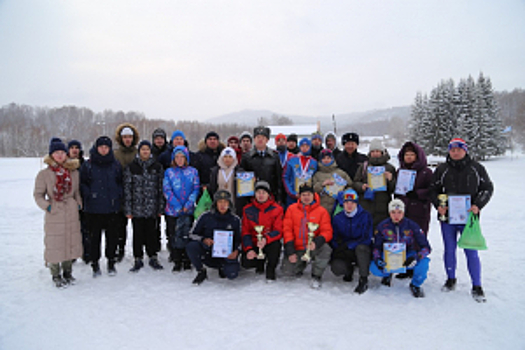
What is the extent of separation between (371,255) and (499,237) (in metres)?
4.93

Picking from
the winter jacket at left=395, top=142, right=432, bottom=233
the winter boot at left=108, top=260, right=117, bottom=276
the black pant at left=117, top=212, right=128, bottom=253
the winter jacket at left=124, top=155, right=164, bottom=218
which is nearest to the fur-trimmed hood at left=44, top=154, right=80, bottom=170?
the winter jacket at left=124, top=155, right=164, bottom=218

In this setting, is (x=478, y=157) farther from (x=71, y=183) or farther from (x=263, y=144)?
(x=71, y=183)

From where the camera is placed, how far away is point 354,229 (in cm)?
510

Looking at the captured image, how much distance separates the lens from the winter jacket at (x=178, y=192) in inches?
223

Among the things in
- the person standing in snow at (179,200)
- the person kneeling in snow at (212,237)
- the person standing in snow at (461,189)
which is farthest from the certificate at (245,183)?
the person standing in snow at (461,189)

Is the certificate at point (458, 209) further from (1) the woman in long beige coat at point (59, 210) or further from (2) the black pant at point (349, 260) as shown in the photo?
(1) the woman in long beige coat at point (59, 210)

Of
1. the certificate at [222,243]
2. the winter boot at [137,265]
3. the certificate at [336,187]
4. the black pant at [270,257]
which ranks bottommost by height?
the winter boot at [137,265]

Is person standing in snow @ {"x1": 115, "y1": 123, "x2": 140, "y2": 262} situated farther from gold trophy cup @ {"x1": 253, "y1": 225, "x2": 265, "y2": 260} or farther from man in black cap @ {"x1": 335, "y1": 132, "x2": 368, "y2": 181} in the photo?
man in black cap @ {"x1": 335, "y1": 132, "x2": 368, "y2": 181}

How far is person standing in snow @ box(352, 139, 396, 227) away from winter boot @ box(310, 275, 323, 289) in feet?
4.56

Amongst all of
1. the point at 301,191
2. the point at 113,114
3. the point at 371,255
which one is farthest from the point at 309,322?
the point at 113,114

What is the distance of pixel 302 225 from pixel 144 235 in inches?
→ 115

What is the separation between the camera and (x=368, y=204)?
5539 millimetres

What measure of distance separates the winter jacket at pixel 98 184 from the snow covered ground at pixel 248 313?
1257 mm

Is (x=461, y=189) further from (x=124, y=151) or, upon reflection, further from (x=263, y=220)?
(x=124, y=151)
